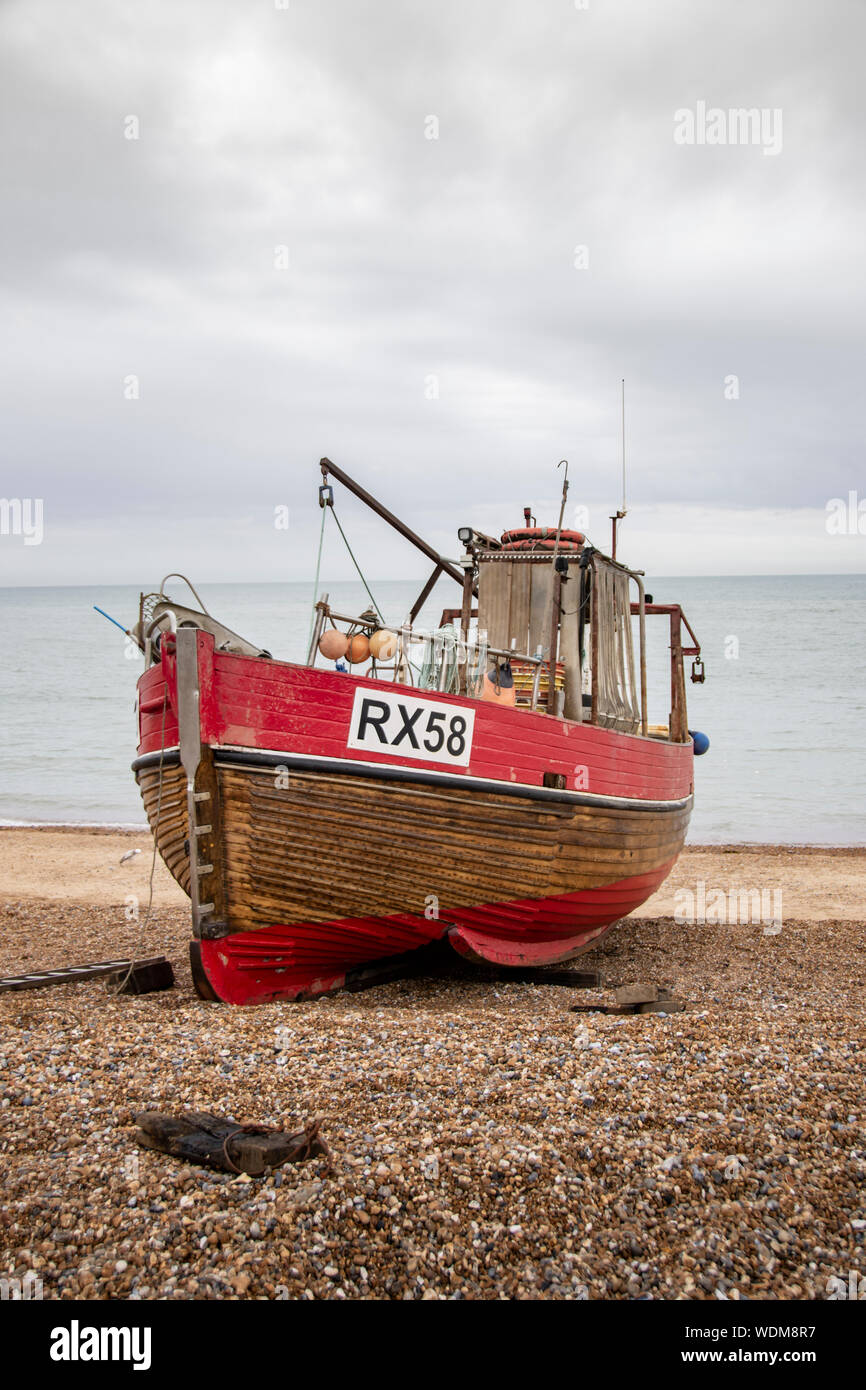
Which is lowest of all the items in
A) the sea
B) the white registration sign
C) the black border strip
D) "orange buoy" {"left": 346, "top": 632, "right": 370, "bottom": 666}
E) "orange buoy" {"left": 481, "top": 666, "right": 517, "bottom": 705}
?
the sea

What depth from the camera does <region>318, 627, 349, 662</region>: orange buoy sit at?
6363 millimetres

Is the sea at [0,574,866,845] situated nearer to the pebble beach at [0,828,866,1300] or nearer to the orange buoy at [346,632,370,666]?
the orange buoy at [346,632,370,666]

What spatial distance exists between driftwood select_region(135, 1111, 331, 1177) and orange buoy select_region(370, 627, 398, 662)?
137 inches

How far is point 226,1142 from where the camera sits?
3.47 meters

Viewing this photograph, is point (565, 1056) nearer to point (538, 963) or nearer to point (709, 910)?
point (538, 963)

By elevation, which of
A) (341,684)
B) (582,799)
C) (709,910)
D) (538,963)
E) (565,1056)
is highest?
(341,684)

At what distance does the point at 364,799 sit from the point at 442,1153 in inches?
108

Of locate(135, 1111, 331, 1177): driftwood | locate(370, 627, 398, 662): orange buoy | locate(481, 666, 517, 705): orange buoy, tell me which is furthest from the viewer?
locate(481, 666, 517, 705): orange buoy

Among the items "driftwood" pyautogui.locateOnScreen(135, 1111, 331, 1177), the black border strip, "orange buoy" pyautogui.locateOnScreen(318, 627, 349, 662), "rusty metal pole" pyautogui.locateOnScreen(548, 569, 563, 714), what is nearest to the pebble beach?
Answer: "driftwood" pyautogui.locateOnScreen(135, 1111, 331, 1177)

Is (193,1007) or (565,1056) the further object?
(193,1007)

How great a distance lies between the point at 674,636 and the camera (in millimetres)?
10320
